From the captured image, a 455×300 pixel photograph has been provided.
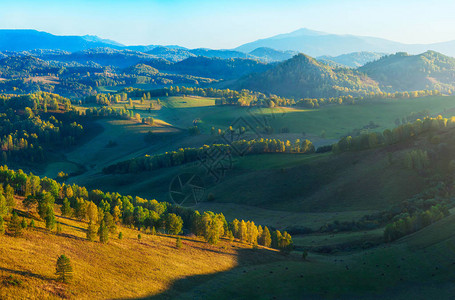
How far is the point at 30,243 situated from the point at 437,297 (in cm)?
6375

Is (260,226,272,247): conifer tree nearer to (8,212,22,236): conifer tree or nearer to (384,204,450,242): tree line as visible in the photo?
(384,204,450,242): tree line

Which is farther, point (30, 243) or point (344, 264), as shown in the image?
point (344, 264)

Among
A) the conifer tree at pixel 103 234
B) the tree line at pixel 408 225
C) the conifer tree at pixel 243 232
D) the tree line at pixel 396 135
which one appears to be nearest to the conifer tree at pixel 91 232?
the conifer tree at pixel 103 234

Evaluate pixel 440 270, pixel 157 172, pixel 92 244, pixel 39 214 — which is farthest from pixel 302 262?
pixel 157 172

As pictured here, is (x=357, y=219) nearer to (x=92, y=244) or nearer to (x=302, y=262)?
(x=302, y=262)

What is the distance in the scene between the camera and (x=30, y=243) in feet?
172

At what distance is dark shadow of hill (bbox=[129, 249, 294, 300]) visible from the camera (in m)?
50.1

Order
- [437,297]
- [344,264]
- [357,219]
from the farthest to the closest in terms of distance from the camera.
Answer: [357,219], [344,264], [437,297]

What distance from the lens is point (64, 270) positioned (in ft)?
143

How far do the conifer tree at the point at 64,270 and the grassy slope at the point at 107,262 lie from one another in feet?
2.72

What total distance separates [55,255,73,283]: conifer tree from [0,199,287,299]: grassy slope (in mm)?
829

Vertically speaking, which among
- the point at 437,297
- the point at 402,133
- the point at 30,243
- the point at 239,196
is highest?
the point at 402,133

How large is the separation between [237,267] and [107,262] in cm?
2498

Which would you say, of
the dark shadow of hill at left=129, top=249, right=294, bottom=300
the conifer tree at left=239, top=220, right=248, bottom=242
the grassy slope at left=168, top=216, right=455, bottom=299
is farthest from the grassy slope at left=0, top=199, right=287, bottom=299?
the conifer tree at left=239, top=220, right=248, bottom=242
